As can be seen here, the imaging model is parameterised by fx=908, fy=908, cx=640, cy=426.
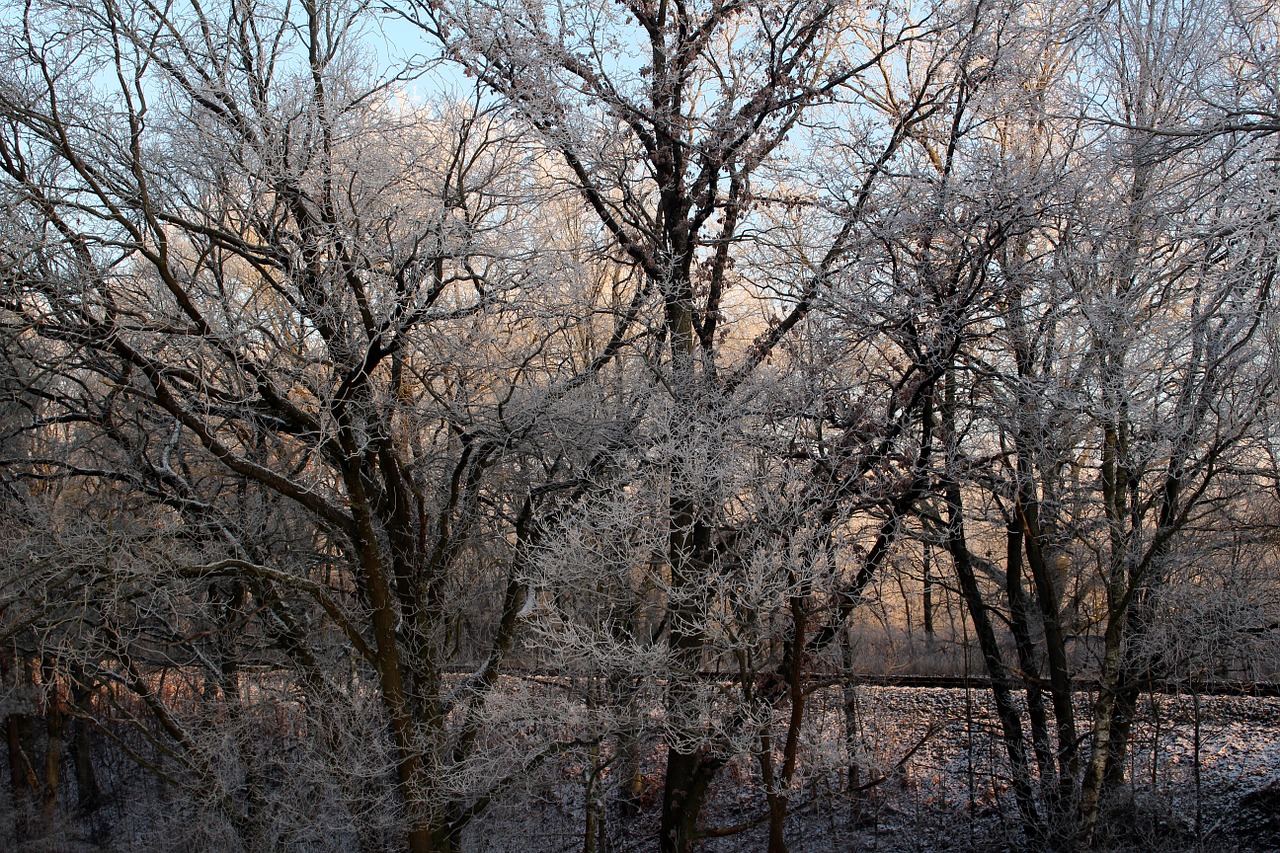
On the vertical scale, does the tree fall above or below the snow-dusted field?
above

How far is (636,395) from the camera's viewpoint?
9844 mm

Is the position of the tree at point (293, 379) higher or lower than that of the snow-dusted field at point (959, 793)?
higher

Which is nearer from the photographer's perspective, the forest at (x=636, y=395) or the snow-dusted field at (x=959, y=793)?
the forest at (x=636, y=395)

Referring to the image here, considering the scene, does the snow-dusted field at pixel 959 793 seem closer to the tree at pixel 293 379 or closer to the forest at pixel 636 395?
the forest at pixel 636 395

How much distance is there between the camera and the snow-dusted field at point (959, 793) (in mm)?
10867

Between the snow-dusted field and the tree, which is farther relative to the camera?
the snow-dusted field

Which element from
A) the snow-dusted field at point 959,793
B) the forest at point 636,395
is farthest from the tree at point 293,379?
the snow-dusted field at point 959,793

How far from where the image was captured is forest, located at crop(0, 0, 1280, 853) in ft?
26.2

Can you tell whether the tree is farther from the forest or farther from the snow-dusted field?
the snow-dusted field

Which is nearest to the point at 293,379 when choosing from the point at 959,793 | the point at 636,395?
the point at 636,395

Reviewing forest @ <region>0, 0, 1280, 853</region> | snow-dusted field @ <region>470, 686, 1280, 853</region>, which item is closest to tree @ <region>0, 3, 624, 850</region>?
forest @ <region>0, 0, 1280, 853</region>

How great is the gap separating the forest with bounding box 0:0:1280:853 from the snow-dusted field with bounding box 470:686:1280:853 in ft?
0.89

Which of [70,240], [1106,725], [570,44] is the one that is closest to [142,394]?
[70,240]

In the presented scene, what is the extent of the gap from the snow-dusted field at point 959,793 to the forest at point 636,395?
270 mm
